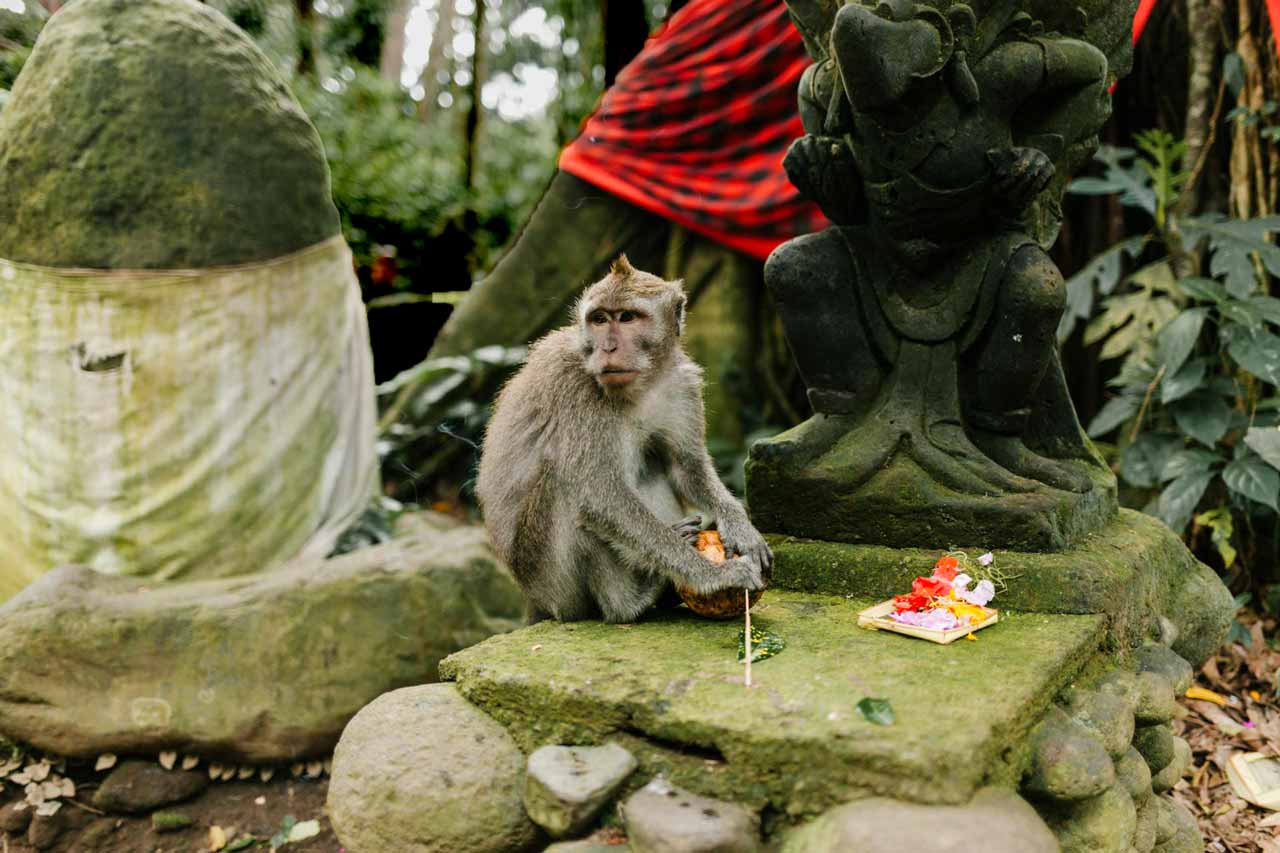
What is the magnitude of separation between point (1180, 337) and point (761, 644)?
9.80ft

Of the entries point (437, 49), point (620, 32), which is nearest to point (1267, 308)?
point (620, 32)

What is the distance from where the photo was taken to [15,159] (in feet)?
13.9

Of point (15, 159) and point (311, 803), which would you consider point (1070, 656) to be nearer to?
point (311, 803)

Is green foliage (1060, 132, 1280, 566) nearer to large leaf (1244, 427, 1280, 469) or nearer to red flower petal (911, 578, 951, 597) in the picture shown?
large leaf (1244, 427, 1280, 469)

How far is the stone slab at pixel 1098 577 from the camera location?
2.65 meters

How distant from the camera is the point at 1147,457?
15.4 feet

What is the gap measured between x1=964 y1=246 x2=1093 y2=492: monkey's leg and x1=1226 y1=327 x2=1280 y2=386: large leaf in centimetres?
183

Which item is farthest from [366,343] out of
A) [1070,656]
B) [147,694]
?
[1070,656]

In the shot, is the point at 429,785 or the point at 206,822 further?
the point at 206,822

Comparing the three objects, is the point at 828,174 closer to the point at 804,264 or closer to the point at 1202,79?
the point at 804,264

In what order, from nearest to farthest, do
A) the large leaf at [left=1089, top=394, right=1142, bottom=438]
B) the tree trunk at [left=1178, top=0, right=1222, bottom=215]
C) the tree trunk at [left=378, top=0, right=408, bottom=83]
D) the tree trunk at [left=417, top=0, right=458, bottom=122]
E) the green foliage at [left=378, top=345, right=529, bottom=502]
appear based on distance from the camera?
the large leaf at [left=1089, top=394, right=1142, bottom=438]
the tree trunk at [left=1178, top=0, right=1222, bottom=215]
the green foliage at [left=378, top=345, right=529, bottom=502]
the tree trunk at [left=378, top=0, right=408, bottom=83]
the tree trunk at [left=417, top=0, right=458, bottom=122]

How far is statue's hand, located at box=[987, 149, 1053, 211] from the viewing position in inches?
109

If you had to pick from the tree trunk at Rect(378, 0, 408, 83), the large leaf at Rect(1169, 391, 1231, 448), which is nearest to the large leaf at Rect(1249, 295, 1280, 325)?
the large leaf at Rect(1169, 391, 1231, 448)

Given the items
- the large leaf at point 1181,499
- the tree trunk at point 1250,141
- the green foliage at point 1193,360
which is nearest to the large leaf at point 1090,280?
the green foliage at point 1193,360
